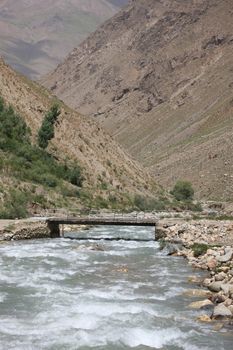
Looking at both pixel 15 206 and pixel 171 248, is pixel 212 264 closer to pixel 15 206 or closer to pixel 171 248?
pixel 171 248

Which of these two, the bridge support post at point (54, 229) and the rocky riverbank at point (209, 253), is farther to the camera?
the bridge support post at point (54, 229)

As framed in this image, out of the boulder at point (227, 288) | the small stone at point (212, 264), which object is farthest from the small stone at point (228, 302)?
the small stone at point (212, 264)

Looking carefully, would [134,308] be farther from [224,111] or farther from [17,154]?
[224,111]

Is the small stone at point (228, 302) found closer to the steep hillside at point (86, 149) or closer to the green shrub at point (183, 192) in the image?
the steep hillside at point (86, 149)

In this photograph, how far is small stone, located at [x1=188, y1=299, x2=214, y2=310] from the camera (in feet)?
73.9

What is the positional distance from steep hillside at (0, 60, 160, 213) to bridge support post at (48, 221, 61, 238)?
18925mm

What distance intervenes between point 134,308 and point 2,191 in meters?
33.1

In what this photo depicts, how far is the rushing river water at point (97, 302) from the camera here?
19141 millimetres

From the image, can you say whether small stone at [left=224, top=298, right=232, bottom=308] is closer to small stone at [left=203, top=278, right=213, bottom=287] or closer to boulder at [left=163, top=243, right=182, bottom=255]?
small stone at [left=203, top=278, right=213, bottom=287]

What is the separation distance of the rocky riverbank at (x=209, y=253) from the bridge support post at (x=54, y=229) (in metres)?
8.21

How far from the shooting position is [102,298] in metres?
24.5

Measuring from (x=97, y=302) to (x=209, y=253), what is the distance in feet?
33.0

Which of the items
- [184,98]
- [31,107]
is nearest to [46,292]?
[31,107]

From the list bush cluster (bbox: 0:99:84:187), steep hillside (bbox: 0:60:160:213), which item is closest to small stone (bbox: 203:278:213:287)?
bush cluster (bbox: 0:99:84:187)
